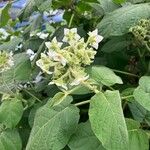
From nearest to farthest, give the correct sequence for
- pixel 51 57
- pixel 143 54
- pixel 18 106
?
1. pixel 51 57
2. pixel 18 106
3. pixel 143 54

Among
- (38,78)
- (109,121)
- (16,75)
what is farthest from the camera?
(38,78)

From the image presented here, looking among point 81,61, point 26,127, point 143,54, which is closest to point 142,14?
point 143,54

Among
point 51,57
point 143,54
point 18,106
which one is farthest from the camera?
point 143,54

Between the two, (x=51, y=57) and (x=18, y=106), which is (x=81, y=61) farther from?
(x=18, y=106)

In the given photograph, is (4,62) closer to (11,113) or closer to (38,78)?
(11,113)

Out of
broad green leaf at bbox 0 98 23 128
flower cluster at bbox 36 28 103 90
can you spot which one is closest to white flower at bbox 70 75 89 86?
flower cluster at bbox 36 28 103 90

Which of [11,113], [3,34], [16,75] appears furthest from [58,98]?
[3,34]

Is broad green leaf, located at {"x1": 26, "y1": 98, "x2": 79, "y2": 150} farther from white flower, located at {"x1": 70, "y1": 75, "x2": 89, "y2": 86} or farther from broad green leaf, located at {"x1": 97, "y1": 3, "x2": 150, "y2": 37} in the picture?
broad green leaf, located at {"x1": 97, "y1": 3, "x2": 150, "y2": 37}

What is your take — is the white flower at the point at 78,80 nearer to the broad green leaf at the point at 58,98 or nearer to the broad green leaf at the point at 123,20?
the broad green leaf at the point at 58,98
